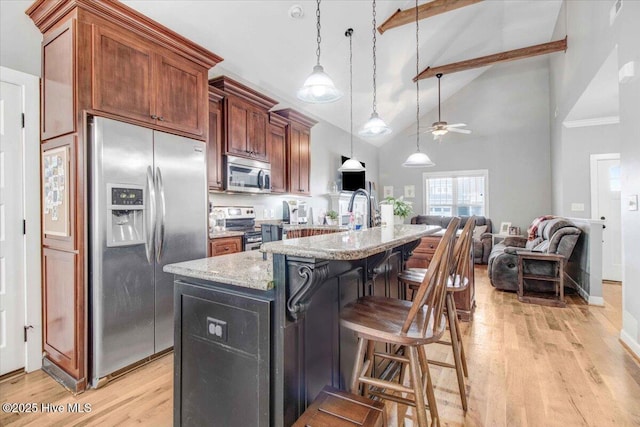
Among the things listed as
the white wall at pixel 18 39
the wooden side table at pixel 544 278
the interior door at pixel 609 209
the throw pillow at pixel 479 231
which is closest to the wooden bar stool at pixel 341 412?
the white wall at pixel 18 39

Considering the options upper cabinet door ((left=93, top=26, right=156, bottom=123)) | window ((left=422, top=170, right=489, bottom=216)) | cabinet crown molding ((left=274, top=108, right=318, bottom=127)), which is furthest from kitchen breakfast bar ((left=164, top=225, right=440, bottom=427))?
window ((left=422, top=170, right=489, bottom=216))

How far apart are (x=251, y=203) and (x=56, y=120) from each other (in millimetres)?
2371

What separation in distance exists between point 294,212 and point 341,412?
12.9ft

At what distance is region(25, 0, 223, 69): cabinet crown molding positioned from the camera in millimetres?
2042

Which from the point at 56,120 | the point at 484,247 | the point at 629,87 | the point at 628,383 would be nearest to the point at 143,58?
the point at 56,120

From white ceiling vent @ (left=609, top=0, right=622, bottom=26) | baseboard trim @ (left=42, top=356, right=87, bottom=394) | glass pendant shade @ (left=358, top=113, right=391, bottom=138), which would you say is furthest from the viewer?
glass pendant shade @ (left=358, top=113, right=391, bottom=138)

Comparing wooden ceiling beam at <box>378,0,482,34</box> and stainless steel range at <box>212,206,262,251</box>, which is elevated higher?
wooden ceiling beam at <box>378,0,482,34</box>

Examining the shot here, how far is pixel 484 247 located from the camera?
22.0ft

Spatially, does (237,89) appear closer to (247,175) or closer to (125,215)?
(247,175)

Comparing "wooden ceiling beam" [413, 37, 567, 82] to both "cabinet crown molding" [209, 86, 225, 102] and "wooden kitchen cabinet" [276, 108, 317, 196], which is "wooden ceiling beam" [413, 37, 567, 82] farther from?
"cabinet crown molding" [209, 86, 225, 102]

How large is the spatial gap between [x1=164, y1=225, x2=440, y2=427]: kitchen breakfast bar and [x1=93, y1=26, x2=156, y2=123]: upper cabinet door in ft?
4.78

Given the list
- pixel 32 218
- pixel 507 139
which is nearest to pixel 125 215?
pixel 32 218

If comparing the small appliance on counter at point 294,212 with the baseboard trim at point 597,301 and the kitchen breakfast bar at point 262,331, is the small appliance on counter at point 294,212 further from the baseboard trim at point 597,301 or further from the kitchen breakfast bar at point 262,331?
the baseboard trim at point 597,301

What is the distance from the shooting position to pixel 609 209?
201 inches
